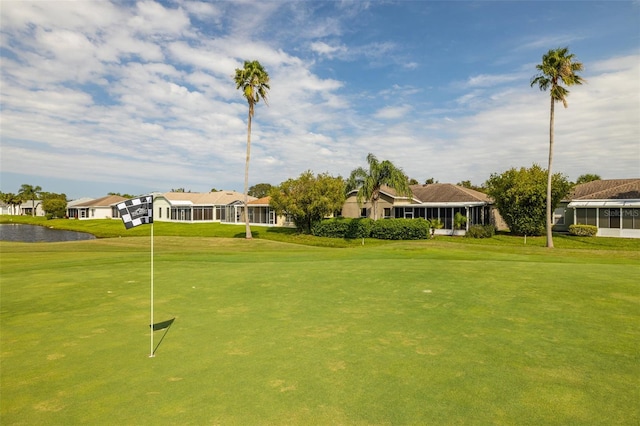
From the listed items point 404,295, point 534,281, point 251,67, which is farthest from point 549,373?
point 251,67

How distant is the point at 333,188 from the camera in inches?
1810

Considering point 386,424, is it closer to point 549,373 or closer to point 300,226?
point 549,373

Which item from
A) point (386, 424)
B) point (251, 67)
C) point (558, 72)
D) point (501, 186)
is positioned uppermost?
point (251, 67)

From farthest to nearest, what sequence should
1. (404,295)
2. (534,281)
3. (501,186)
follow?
(501,186) < (534,281) < (404,295)

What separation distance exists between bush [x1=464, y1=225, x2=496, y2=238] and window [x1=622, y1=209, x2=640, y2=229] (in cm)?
1221

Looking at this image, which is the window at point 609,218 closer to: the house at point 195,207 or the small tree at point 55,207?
the house at point 195,207

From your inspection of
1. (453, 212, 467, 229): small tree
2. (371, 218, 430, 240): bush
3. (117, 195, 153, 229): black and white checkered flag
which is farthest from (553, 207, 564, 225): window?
(117, 195, 153, 229): black and white checkered flag

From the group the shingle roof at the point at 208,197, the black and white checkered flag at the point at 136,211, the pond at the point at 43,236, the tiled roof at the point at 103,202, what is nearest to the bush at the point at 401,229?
the black and white checkered flag at the point at 136,211

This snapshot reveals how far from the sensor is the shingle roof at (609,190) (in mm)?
41156

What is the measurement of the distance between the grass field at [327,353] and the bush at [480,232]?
87.7ft

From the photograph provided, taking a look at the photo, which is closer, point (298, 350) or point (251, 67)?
point (298, 350)

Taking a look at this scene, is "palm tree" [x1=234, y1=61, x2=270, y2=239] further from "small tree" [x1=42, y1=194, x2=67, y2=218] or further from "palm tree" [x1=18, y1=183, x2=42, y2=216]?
"palm tree" [x1=18, y1=183, x2=42, y2=216]

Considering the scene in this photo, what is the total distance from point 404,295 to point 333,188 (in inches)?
1339

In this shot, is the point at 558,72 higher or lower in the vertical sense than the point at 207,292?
higher
